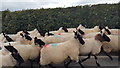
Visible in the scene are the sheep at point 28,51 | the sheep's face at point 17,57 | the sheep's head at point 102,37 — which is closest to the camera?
the sheep's face at point 17,57

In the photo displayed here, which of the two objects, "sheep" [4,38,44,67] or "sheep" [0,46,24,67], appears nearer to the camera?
"sheep" [0,46,24,67]

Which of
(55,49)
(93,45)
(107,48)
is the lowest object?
(107,48)

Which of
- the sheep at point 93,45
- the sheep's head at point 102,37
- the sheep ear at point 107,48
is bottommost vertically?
the sheep ear at point 107,48

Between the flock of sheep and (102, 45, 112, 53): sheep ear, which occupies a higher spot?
the flock of sheep

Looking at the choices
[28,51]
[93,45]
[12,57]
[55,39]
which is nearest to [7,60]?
[12,57]

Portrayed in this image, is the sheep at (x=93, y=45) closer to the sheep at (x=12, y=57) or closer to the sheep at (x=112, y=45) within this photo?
the sheep at (x=112, y=45)

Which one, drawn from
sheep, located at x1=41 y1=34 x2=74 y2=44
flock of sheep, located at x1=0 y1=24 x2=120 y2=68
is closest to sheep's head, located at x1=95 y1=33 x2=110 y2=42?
flock of sheep, located at x1=0 y1=24 x2=120 y2=68

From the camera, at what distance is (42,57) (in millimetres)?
3570

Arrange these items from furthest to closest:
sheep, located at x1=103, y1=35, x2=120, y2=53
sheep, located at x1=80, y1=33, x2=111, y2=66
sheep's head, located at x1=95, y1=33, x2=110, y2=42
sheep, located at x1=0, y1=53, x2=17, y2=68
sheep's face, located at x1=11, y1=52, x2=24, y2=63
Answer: sheep, located at x1=103, y1=35, x2=120, y2=53 < sheep's head, located at x1=95, y1=33, x2=110, y2=42 < sheep, located at x1=80, y1=33, x2=111, y2=66 < sheep's face, located at x1=11, y1=52, x2=24, y2=63 < sheep, located at x1=0, y1=53, x2=17, y2=68

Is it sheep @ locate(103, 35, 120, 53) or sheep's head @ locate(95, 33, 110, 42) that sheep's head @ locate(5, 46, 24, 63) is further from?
sheep @ locate(103, 35, 120, 53)

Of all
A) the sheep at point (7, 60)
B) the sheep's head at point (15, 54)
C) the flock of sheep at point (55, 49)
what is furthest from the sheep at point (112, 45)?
the sheep at point (7, 60)

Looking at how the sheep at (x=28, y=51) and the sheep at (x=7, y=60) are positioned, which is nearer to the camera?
the sheep at (x=7, y=60)

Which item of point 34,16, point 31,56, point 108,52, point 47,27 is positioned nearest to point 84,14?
point 47,27

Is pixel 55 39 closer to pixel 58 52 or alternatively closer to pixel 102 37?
pixel 58 52
